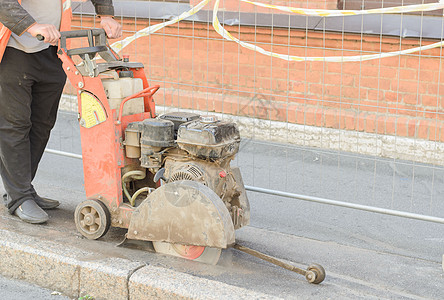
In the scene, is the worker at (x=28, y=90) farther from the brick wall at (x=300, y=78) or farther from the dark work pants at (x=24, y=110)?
the brick wall at (x=300, y=78)

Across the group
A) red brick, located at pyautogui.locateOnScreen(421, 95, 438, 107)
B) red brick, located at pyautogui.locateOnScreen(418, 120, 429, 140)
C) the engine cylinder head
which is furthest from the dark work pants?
red brick, located at pyautogui.locateOnScreen(421, 95, 438, 107)

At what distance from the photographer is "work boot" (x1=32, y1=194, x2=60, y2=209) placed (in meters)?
5.52

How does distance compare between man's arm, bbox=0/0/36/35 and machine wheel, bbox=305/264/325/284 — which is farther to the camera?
man's arm, bbox=0/0/36/35

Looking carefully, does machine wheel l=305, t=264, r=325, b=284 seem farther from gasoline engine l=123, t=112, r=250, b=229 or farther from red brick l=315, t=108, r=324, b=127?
red brick l=315, t=108, r=324, b=127

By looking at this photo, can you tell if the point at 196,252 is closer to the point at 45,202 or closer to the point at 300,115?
the point at 45,202

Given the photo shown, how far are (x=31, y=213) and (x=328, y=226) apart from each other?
2.29m

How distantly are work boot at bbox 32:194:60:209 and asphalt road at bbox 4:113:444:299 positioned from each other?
0.08 metres

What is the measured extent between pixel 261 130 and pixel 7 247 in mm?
3615

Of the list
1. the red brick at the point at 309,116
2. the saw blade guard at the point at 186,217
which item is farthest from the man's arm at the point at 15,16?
the red brick at the point at 309,116

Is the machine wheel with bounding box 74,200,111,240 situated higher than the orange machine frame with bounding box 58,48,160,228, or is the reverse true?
the orange machine frame with bounding box 58,48,160,228

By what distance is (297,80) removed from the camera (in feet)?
26.0

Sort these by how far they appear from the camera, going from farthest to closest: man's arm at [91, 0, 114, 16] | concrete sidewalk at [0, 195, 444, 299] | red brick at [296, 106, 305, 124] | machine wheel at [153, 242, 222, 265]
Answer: red brick at [296, 106, 305, 124] → man's arm at [91, 0, 114, 16] → machine wheel at [153, 242, 222, 265] → concrete sidewalk at [0, 195, 444, 299]

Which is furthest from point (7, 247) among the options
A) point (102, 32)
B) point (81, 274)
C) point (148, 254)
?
point (102, 32)

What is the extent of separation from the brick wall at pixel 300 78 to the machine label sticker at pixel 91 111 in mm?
2229
